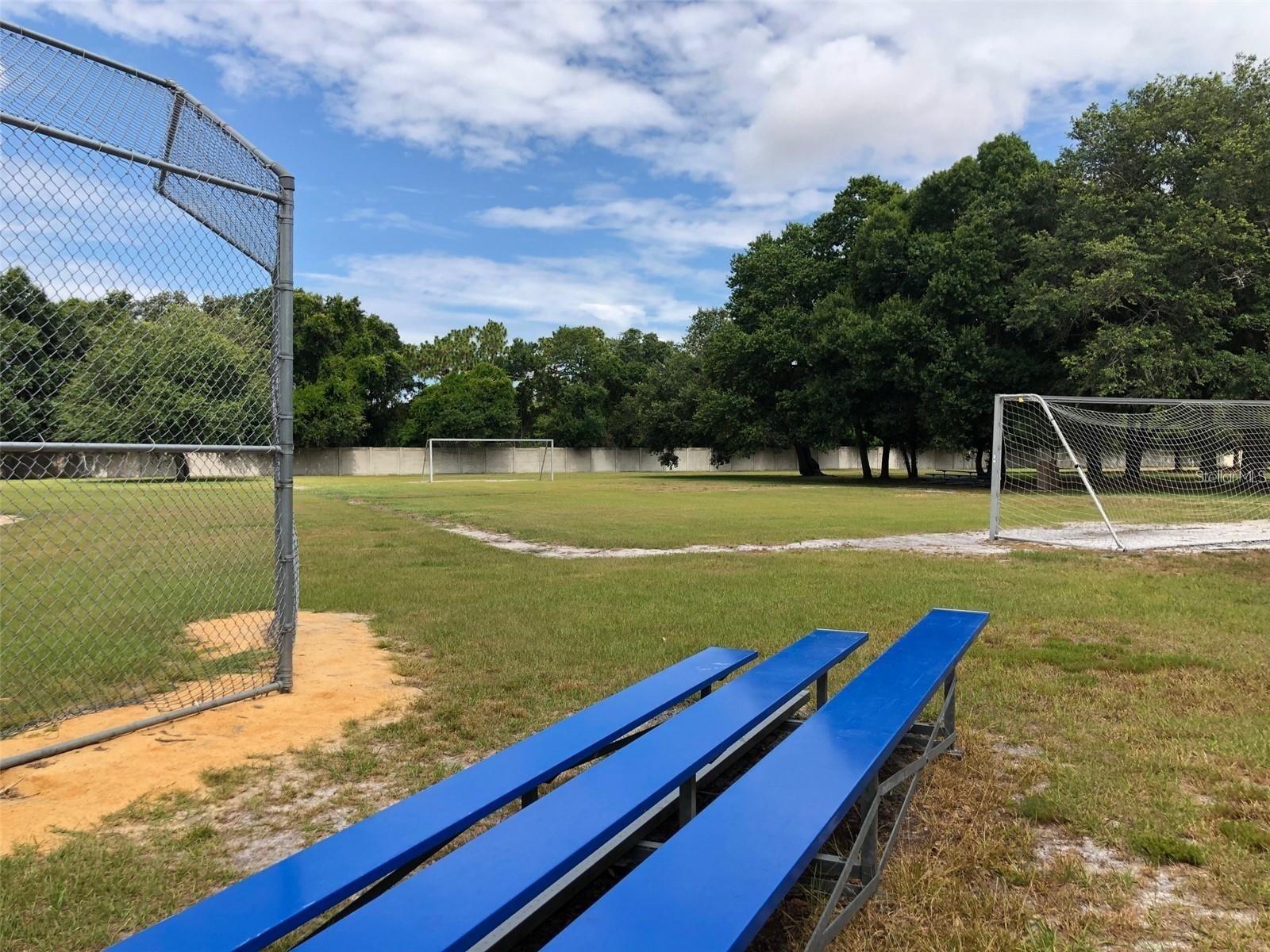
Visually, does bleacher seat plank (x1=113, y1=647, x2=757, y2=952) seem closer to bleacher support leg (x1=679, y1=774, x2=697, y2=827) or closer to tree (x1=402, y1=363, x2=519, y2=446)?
bleacher support leg (x1=679, y1=774, x2=697, y2=827)

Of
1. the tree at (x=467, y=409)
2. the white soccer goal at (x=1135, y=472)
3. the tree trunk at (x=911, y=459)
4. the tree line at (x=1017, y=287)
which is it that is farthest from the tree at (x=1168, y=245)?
the tree at (x=467, y=409)

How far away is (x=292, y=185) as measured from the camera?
15.4 feet

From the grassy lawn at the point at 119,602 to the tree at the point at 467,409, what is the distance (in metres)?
40.6

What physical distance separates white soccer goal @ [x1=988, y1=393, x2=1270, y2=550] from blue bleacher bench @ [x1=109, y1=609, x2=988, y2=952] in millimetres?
10513

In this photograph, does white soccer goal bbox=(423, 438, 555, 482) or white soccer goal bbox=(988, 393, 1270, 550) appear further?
white soccer goal bbox=(423, 438, 555, 482)

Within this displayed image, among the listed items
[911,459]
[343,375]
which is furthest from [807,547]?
[343,375]

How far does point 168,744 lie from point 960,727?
3.82 metres

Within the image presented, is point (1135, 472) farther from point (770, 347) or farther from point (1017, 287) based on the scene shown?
point (770, 347)

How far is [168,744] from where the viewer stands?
3.98 metres

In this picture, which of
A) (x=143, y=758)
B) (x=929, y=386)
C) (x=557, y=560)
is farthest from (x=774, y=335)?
(x=143, y=758)

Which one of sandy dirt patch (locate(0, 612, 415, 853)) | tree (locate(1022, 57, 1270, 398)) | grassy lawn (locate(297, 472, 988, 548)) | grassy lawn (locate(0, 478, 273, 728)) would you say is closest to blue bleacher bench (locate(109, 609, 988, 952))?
sandy dirt patch (locate(0, 612, 415, 853))

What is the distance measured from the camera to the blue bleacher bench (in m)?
1.51

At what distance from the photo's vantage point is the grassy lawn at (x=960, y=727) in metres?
2.44

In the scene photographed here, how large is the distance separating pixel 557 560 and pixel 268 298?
6.00 meters
